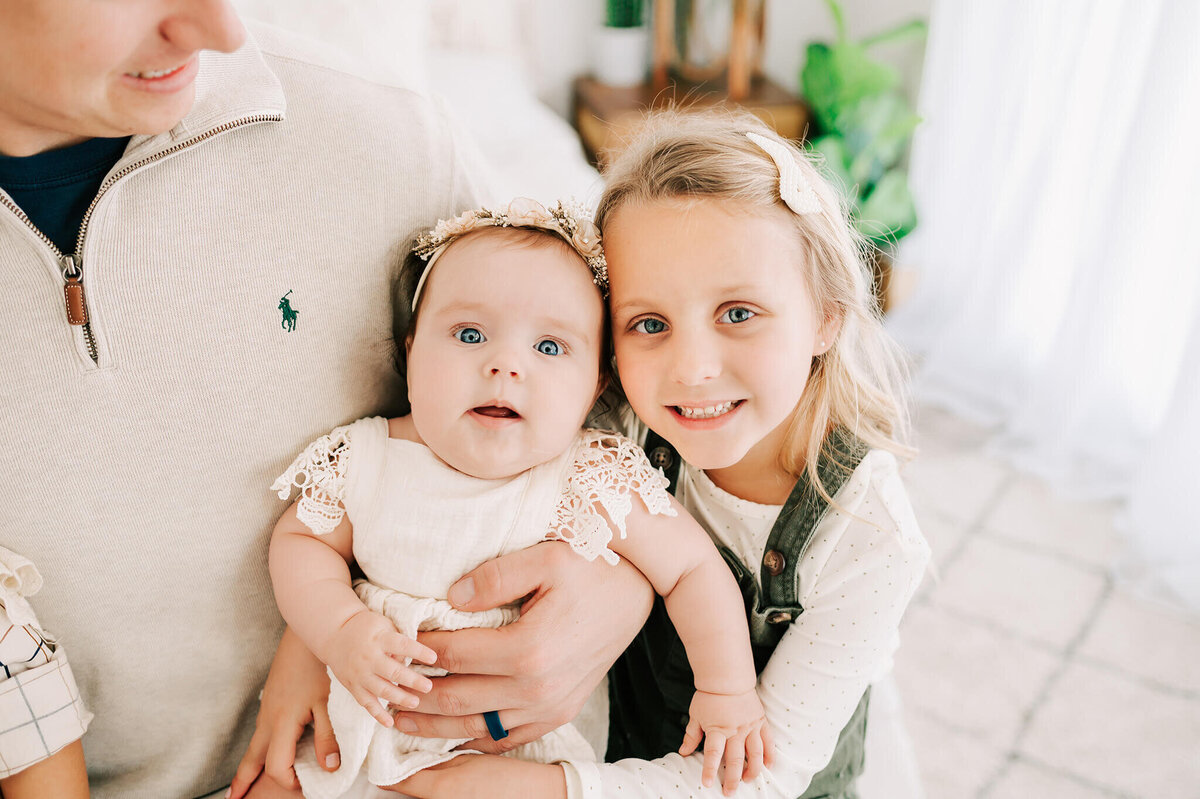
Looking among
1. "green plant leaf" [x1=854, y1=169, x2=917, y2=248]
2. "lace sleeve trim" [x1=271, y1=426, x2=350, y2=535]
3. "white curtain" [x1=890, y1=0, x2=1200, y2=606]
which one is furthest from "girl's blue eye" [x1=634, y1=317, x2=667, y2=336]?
"green plant leaf" [x1=854, y1=169, x2=917, y2=248]

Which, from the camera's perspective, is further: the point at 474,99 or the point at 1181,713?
the point at 474,99

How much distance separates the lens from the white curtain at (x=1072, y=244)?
2143 millimetres

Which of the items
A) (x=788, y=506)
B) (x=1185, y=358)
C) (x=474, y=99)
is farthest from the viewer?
(x=474, y=99)

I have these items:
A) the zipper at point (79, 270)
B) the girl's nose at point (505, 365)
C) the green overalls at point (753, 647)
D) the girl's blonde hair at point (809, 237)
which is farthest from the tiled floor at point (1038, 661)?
the zipper at point (79, 270)

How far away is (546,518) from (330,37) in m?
0.81

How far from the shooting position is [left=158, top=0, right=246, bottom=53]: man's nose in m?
0.80

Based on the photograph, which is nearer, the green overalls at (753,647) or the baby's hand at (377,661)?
the baby's hand at (377,661)

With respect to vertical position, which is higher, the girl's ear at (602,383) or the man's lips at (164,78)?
the man's lips at (164,78)

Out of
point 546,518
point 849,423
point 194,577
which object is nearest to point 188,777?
point 194,577

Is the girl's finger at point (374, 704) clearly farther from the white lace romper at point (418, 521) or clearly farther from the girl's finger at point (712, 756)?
the girl's finger at point (712, 756)

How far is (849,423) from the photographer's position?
110 centimetres

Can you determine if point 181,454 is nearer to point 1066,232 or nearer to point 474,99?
point 474,99

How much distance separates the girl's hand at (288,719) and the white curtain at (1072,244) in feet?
6.52

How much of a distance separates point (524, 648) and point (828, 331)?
1.70 ft
